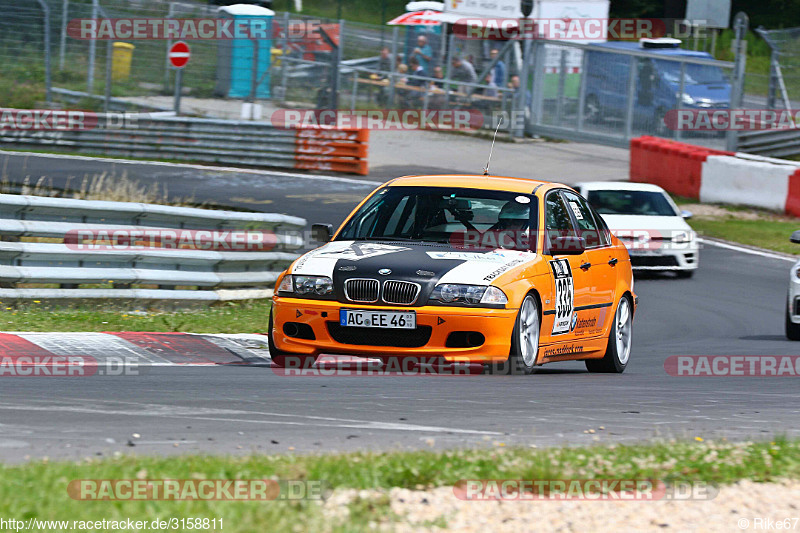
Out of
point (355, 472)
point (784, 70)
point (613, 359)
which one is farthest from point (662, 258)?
point (355, 472)

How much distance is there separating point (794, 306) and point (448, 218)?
5.14 metres

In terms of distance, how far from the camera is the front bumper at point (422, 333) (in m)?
7.83

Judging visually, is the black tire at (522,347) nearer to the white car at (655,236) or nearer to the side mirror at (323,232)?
the side mirror at (323,232)

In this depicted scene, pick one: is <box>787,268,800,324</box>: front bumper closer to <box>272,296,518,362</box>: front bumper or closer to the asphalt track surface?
the asphalt track surface

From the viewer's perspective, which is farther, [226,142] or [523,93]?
[523,93]

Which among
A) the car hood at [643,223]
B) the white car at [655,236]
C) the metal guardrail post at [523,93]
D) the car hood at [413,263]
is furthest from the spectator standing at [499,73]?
the car hood at [413,263]

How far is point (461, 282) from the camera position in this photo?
26.0 feet

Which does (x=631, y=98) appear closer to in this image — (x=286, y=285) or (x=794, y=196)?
(x=794, y=196)

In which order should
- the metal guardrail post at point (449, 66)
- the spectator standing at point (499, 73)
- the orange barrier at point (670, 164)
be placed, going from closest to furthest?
the orange barrier at point (670, 164) < the spectator standing at point (499, 73) < the metal guardrail post at point (449, 66)

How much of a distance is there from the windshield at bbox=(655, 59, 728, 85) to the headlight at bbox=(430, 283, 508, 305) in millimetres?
21022

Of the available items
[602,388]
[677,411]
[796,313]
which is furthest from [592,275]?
[796,313]

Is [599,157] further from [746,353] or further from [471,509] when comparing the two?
[471,509]

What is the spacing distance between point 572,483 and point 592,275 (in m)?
4.55

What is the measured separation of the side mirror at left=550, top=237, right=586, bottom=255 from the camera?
8.91 meters
